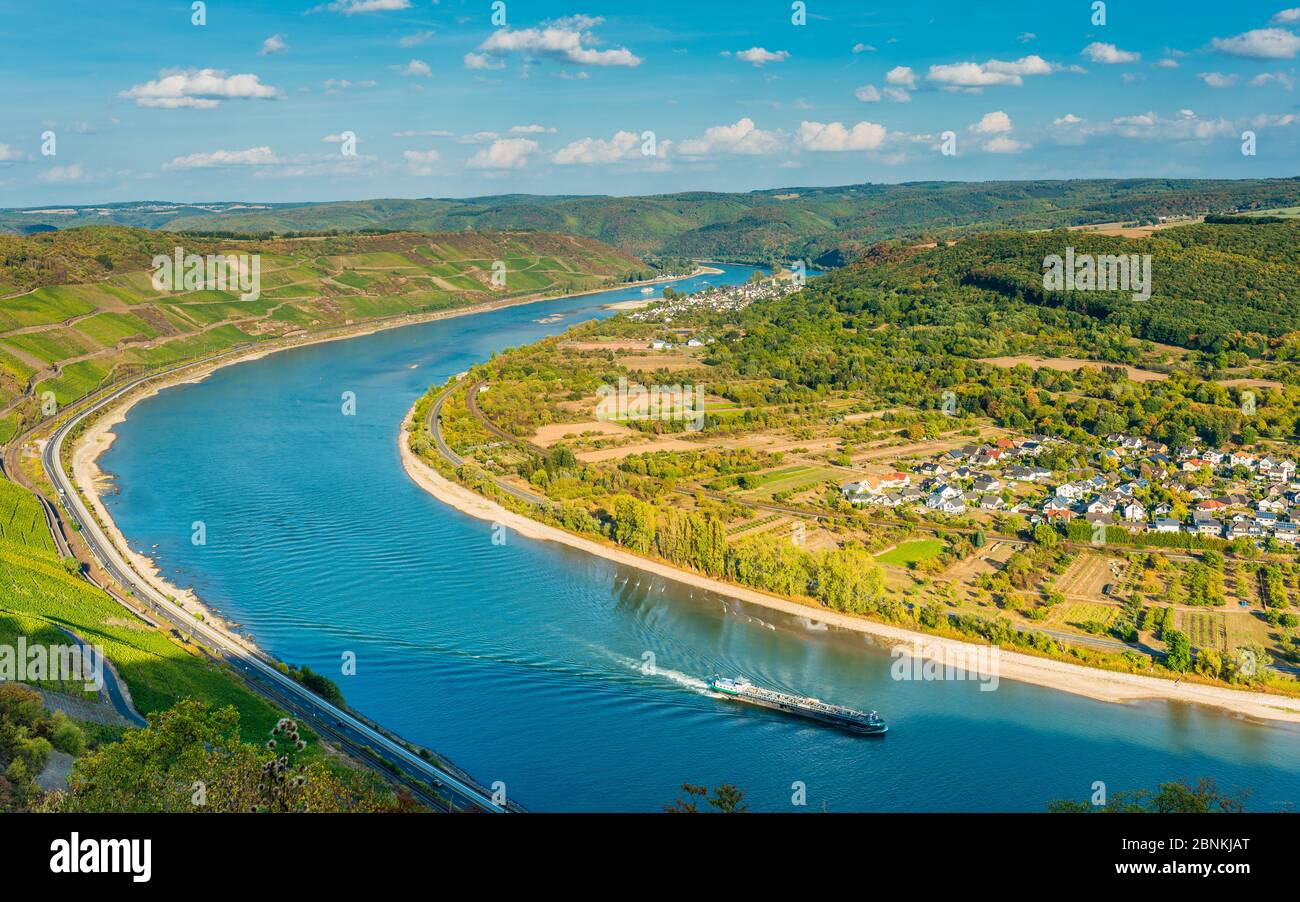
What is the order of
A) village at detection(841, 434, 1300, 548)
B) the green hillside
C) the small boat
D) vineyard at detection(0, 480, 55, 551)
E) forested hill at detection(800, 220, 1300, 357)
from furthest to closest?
1. the green hillside
2. forested hill at detection(800, 220, 1300, 357)
3. village at detection(841, 434, 1300, 548)
4. vineyard at detection(0, 480, 55, 551)
5. the small boat

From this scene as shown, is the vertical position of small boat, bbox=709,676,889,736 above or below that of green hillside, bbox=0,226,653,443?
below

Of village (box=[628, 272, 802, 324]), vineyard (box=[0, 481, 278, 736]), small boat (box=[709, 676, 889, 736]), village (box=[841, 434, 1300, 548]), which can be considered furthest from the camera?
village (box=[628, 272, 802, 324])

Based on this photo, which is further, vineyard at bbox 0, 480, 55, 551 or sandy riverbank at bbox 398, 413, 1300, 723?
vineyard at bbox 0, 480, 55, 551

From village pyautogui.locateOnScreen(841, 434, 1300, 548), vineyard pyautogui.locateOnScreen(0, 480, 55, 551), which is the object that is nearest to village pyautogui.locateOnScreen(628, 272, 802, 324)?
village pyautogui.locateOnScreen(841, 434, 1300, 548)

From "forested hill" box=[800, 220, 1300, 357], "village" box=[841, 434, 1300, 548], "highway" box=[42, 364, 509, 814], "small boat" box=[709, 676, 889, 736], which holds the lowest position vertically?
"small boat" box=[709, 676, 889, 736]

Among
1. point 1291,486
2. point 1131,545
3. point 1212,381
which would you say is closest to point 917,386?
point 1212,381

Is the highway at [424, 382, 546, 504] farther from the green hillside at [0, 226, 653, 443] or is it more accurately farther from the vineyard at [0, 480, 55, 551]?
the green hillside at [0, 226, 653, 443]

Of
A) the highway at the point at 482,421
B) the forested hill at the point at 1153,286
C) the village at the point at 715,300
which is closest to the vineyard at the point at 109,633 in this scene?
the highway at the point at 482,421

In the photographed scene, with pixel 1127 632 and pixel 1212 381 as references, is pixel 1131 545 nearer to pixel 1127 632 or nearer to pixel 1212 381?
pixel 1127 632
